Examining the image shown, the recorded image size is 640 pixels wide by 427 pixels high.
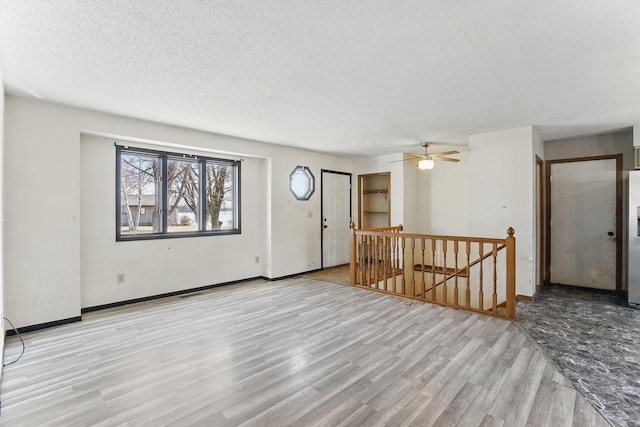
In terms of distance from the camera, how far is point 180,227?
484cm

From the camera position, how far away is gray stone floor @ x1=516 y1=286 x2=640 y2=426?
2.13m

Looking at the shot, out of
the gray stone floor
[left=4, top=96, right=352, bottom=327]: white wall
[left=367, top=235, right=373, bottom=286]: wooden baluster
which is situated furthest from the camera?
[left=367, top=235, right=373, bottom=286]: wooden baluster

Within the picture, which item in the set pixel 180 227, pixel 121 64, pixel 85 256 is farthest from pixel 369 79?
pixel 85 256

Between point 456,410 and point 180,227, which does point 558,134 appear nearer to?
point 456,410

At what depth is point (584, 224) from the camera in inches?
201

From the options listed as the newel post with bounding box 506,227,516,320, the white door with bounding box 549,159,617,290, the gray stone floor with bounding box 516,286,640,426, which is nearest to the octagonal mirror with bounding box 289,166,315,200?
the newel post with bounding box 506,227,516,320

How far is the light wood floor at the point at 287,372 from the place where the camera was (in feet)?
6.40

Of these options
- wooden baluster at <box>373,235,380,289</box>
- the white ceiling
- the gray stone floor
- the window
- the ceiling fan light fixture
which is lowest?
the gray stone floor

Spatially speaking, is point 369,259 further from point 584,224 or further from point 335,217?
point 584,224

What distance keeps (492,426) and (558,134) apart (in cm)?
477

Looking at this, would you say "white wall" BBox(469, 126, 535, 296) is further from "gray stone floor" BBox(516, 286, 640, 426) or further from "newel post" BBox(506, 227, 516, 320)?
"newel post" BBox(506, 227, 516, 320)

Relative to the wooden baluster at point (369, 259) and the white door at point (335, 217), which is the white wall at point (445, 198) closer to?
the white door at point (335, 217)

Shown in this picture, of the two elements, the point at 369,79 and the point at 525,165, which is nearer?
the point at 369,79

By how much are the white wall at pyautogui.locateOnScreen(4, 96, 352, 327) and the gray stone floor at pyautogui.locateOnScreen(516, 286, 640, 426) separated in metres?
4.10
